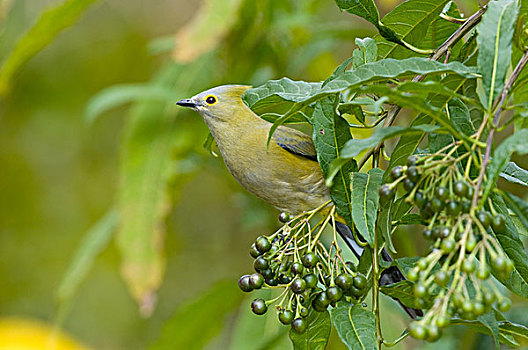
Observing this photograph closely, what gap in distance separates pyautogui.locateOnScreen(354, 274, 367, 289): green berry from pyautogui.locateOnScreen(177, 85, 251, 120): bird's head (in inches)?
22.5

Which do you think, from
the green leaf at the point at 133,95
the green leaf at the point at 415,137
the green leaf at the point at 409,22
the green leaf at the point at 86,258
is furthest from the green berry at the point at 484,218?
the green leaf at the point at 86,258

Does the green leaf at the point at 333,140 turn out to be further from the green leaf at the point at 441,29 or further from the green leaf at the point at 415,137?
the green leaf at the point at 441,29

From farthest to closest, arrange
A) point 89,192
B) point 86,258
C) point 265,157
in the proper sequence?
point 89,192
point 86,258
point 265,157

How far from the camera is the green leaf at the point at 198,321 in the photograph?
6.20 ft

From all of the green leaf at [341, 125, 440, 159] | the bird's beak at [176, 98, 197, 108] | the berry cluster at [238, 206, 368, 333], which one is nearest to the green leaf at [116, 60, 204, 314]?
the bird's beak at [176, 98, 197, 108]

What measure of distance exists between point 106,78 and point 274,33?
247cm

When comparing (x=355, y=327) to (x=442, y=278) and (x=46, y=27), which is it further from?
(x=46, y=27)

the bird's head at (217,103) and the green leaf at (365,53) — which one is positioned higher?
the green leaf at (365,53)

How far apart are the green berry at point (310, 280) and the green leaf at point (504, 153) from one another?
10.2 inches

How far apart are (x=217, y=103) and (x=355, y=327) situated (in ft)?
2.11

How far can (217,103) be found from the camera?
4.16 feet

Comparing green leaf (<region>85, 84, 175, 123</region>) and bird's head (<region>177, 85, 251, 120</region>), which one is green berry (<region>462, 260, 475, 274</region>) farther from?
green leaf (<region>85, 84, 175, 123</region>)

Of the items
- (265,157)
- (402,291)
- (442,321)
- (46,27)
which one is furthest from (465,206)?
(46,27)

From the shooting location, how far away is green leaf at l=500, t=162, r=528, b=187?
0.83 metres
